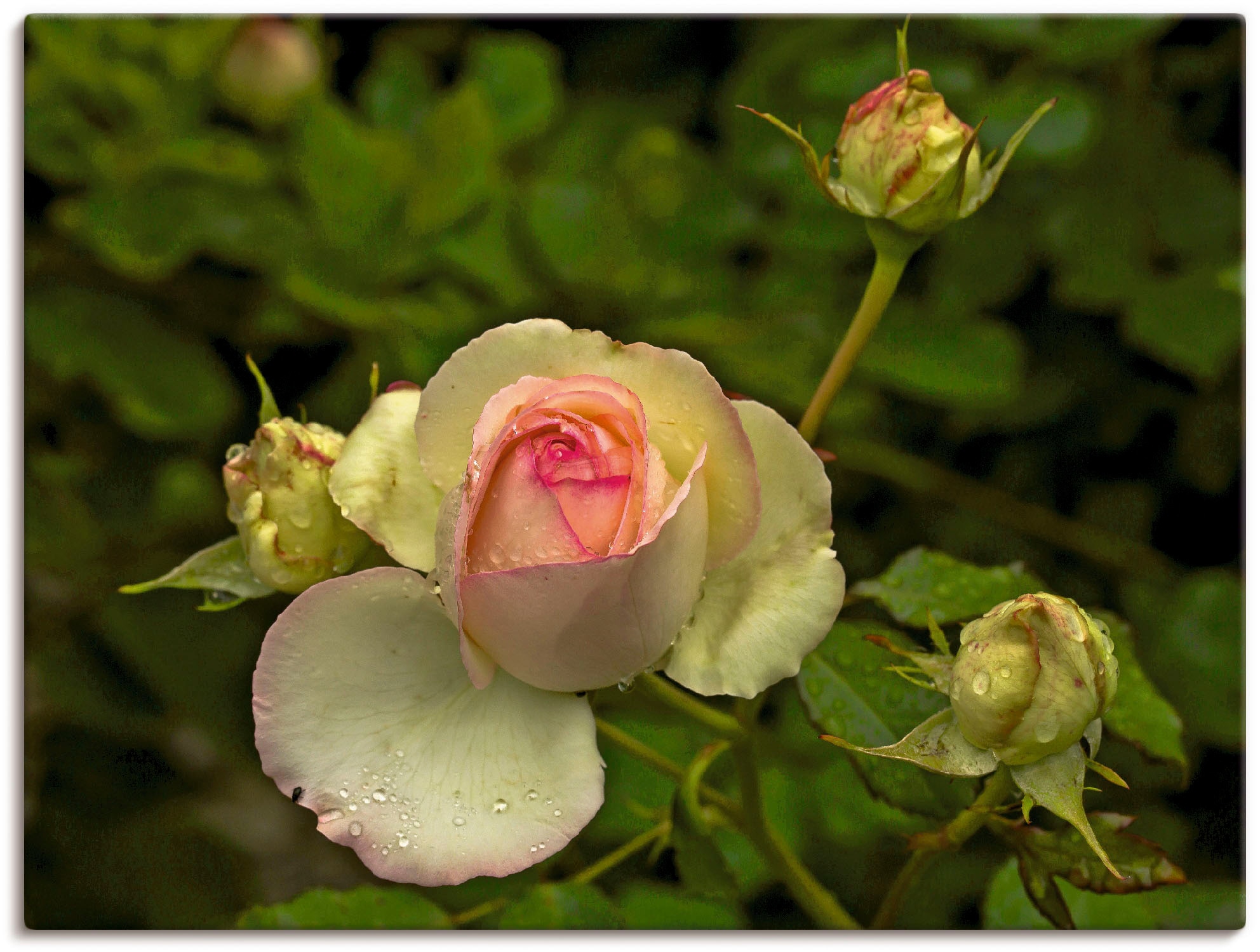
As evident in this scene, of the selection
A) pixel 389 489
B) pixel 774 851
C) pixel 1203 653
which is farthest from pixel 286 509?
pixel 1203 653

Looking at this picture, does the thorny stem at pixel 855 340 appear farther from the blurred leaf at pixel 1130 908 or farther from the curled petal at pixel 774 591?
the blurred leaf at pixel 1130 908

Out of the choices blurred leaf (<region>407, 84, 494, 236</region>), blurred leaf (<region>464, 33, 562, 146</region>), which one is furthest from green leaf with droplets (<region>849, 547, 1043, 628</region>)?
blurred leaf (<region>464, 33, 562, 146</region>)

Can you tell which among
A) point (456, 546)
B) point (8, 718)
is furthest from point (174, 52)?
point (456, 546)

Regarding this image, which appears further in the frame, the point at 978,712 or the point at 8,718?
the point at 8,718

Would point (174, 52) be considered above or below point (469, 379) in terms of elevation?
above

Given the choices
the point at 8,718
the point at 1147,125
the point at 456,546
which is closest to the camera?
the point at 456,546

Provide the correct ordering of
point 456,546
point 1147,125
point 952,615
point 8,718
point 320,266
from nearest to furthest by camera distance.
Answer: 1. point 456,546
2. point 952,615
3. point 8,718
4. point 320,266
5. point 1147,125

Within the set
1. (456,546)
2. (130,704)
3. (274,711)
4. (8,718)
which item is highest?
(456,546)

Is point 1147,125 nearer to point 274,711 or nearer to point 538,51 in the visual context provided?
point 538,51
